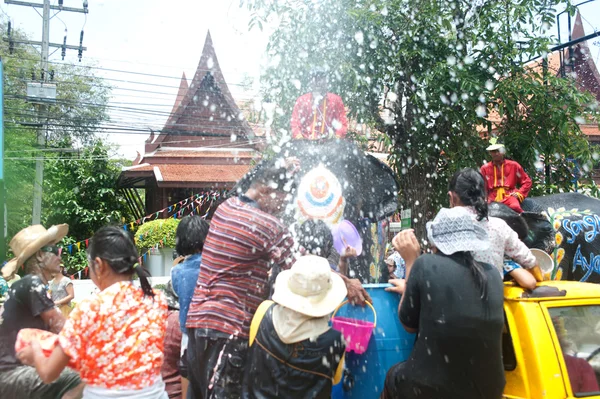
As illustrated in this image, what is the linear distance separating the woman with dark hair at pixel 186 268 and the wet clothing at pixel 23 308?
888 mm

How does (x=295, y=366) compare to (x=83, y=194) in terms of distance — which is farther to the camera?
(x=83, y=194)

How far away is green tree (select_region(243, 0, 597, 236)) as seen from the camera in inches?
295

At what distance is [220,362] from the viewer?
123 inches

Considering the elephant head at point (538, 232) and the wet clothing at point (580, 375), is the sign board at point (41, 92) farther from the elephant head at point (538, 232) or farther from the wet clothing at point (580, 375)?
the wet clothing at point (580, 375)

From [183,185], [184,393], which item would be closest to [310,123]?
[184,393]

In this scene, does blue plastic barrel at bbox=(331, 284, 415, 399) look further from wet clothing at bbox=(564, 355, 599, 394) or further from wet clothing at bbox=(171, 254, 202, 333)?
wet clothing at bbox=(171, 254, 202, 333)

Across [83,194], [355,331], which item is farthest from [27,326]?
[83,194]

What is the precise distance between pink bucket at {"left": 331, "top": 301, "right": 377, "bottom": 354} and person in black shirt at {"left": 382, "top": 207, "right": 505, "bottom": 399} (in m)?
0.24

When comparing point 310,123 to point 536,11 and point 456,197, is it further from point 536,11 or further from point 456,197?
point 536,11

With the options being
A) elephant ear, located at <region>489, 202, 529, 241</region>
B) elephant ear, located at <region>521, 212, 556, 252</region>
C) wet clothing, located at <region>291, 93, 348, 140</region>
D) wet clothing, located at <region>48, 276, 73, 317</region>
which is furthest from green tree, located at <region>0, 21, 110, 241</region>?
elephant ear, located at <region>489, 202, 529, 241</region>

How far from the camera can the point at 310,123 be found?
20.9 feet

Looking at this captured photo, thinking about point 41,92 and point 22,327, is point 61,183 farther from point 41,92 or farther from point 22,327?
point 22,327

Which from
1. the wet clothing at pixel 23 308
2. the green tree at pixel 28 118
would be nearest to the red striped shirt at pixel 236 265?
the wet clothing at pixel 23 308

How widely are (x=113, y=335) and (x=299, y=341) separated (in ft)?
2.81
